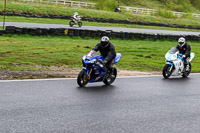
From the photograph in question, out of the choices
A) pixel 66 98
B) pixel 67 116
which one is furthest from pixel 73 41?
pixel 67 116

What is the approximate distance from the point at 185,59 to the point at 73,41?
10.5 meters

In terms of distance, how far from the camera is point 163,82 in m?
13.2

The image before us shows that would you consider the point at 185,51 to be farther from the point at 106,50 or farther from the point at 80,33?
the point at 80,33

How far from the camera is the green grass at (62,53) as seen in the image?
16.3 meters

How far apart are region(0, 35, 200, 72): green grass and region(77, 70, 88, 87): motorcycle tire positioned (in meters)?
3.77

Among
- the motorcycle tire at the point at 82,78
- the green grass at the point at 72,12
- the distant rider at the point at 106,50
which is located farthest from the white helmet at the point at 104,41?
the green grass at the point at 72,12

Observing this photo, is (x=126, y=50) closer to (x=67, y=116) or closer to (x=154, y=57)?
(x=154, y=57)

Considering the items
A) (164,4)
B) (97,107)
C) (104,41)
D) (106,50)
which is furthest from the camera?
(164,4)

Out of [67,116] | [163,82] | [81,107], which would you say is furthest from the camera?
[163,82]

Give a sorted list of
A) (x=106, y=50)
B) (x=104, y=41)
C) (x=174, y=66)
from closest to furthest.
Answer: (x=104, y=41) < (x=106, y=50) < (x=174, y=66)

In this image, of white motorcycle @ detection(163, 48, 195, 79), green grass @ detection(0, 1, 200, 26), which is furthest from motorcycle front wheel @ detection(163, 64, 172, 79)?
green grass @ detection(0, 1, 200, 26)

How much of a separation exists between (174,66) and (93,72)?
4161 mm

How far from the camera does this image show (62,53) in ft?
64.0

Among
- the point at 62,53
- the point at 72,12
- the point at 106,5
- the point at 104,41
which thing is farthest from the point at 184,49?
the point at 106,5
